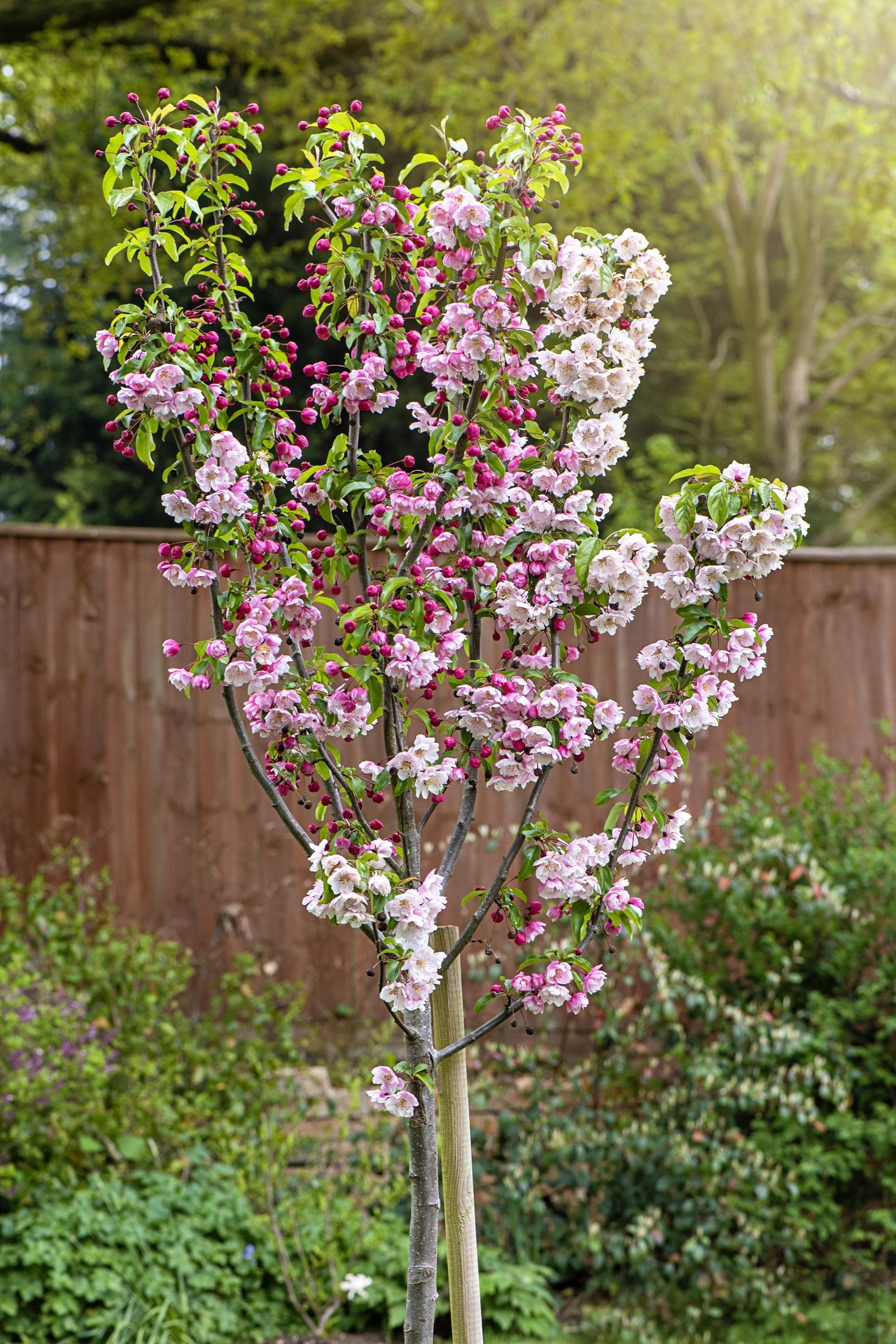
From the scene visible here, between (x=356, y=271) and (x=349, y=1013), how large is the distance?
2937mm

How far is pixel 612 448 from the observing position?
61.8 inches

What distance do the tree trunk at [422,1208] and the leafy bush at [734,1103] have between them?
1.69 metres

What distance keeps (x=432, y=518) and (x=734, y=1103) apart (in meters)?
2.36

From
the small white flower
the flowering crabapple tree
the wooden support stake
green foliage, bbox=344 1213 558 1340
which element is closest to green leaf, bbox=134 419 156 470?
the flowering crabapple tree

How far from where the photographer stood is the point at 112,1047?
3.58 metres

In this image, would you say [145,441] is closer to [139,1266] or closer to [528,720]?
[528,720]

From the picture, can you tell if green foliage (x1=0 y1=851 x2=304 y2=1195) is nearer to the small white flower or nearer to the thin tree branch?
the small white flower

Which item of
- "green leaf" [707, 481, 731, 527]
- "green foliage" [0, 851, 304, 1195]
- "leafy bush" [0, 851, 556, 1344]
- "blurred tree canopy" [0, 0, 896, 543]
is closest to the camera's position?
"green leaf" [707, 481, 731, 527]

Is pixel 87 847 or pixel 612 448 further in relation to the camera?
pixel 87 847

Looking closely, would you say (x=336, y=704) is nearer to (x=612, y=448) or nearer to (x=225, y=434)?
(x=225, y=434)

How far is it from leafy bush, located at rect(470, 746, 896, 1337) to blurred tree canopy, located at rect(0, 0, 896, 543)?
4.26 m

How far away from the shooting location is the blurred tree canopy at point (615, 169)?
23.8 feet

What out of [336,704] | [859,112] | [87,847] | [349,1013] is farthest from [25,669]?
[859,112]

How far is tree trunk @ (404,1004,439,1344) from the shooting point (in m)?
1.63
